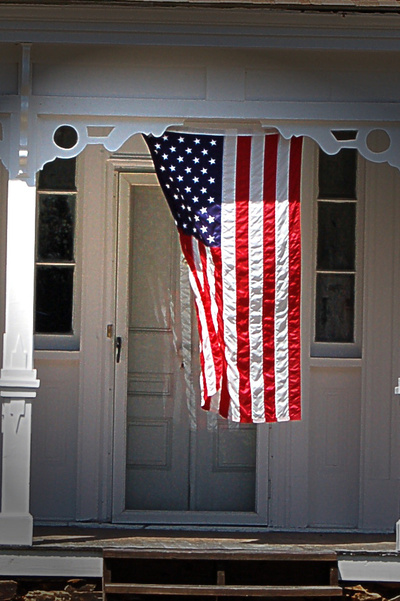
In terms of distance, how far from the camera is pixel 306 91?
24.8 ft

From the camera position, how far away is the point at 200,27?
7.40m

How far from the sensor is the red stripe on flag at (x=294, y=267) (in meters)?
7.63

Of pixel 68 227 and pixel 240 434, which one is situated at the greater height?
pixel 68 227

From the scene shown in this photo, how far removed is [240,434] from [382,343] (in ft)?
4.21

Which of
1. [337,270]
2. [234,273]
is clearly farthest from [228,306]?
[337,270]

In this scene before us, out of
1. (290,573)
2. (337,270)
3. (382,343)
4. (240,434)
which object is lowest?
(290,573)

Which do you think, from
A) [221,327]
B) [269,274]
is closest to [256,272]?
[269,274]

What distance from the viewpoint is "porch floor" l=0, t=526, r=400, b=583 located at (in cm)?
746

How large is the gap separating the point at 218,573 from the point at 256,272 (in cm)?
194

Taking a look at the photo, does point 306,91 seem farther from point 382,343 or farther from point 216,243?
point 382,343

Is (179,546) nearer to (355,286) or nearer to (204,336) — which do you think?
(204,336)

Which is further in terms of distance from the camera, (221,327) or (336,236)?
(336,236)

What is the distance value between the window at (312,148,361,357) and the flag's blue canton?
1.42m

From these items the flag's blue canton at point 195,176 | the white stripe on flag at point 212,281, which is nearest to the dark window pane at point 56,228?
the flag's blue canton at point 195,176
